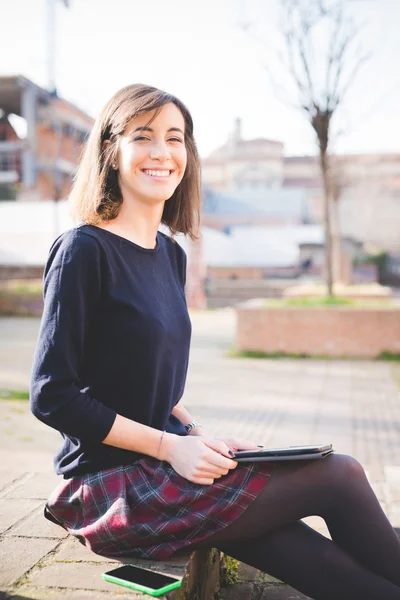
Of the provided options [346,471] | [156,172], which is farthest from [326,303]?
[346,471]

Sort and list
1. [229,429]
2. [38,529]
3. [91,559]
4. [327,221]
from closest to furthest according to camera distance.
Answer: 1. [91,559]
2. [38,529]
3. [229,429]
4. [327,221]

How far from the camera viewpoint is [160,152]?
219 centimetres

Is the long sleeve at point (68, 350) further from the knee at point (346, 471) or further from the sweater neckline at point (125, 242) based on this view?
the knee at point (346, 471)

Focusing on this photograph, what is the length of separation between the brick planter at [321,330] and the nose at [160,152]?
7.68 m

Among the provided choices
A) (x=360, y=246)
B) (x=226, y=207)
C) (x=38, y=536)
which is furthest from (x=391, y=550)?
(x=226, y=207)

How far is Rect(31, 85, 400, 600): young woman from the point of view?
1920 mm

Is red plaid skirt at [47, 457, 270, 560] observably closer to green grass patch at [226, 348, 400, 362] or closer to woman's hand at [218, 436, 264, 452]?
woman's hand at [218, 436, 264, 452]

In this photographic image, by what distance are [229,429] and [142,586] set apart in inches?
142

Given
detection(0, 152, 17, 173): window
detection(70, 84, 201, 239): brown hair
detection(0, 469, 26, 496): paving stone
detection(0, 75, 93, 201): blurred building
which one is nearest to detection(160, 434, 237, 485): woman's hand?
detection(70, 84, 201, 239): brown hair

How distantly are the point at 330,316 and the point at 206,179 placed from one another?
61.5 m

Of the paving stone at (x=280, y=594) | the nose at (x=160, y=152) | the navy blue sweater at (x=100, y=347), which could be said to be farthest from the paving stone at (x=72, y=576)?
the nose at (x=160, y=152)

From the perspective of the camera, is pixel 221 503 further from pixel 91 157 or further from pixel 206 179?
pixel 206 179

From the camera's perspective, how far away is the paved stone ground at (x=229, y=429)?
6.72ft

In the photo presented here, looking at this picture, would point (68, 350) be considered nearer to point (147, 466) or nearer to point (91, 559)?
point (147, 466)
